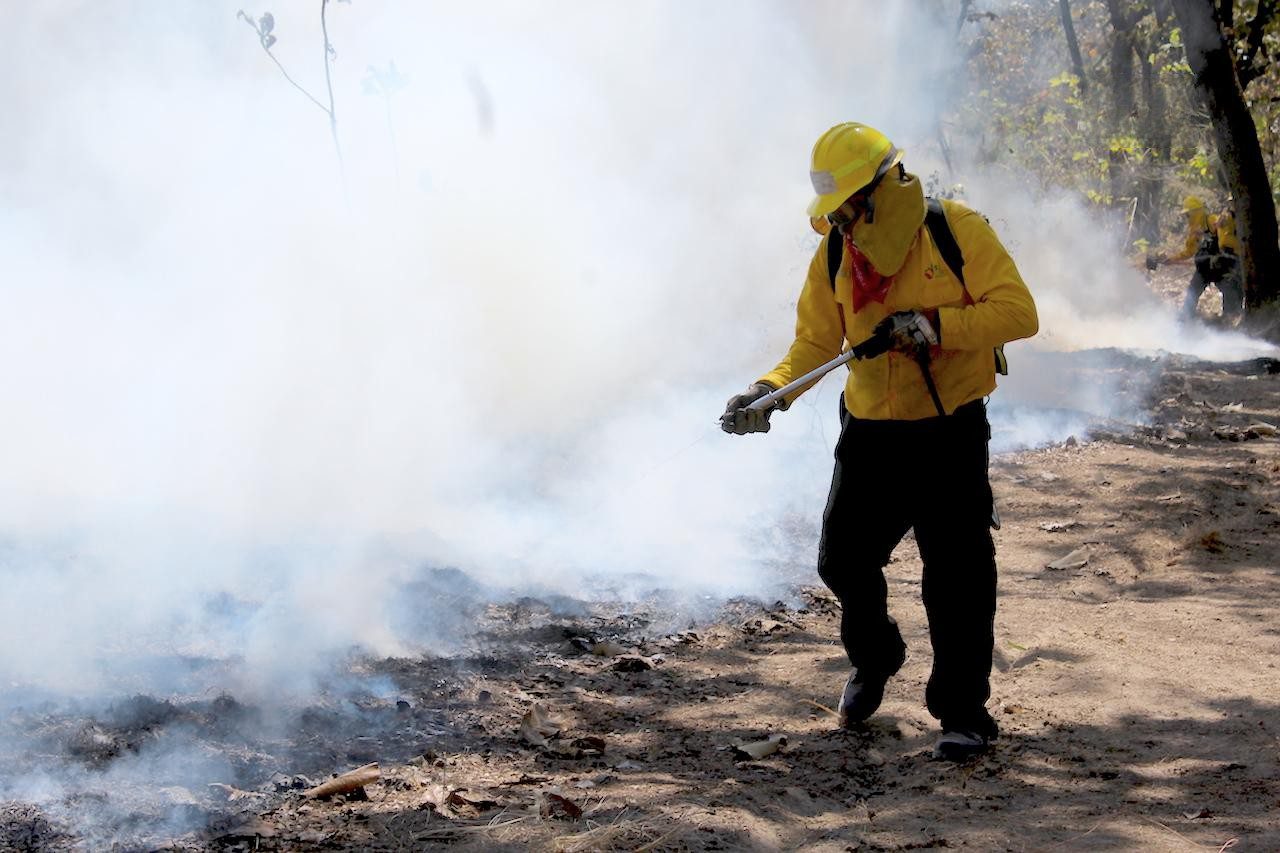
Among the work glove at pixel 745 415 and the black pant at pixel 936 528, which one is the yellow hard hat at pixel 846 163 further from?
the black pant at pixel 936 528

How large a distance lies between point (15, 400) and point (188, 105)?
3432 millimetres

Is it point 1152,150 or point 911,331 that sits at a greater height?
point 1152,150

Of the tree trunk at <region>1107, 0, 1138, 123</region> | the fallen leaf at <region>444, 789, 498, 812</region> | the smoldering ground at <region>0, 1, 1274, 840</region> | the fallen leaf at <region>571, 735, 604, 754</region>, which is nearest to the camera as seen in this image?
the fallen leaf at <region>444, 789, 498, 812</region>

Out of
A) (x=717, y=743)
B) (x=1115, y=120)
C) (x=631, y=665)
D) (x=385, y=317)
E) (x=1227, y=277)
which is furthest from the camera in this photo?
(x=1115, y=120)

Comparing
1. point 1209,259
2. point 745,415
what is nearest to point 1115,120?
point 1209,259

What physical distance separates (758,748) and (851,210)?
1.67m

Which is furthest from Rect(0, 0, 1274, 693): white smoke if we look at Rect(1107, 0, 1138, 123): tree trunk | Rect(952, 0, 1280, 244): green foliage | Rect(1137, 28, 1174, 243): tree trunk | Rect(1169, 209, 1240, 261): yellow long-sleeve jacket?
Rect(1137, 28, 1174, 243): tree trunk

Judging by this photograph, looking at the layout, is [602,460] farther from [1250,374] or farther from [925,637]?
[1250,374]

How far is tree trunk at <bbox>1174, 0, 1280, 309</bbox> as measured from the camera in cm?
1235

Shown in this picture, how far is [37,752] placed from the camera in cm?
334

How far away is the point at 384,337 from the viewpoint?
7.81 meters

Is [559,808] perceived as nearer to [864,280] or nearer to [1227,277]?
[864,280]

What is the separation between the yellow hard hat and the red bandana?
17cm

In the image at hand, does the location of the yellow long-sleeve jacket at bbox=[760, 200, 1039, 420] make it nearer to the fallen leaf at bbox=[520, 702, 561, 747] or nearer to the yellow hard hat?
the yellow hard hat
